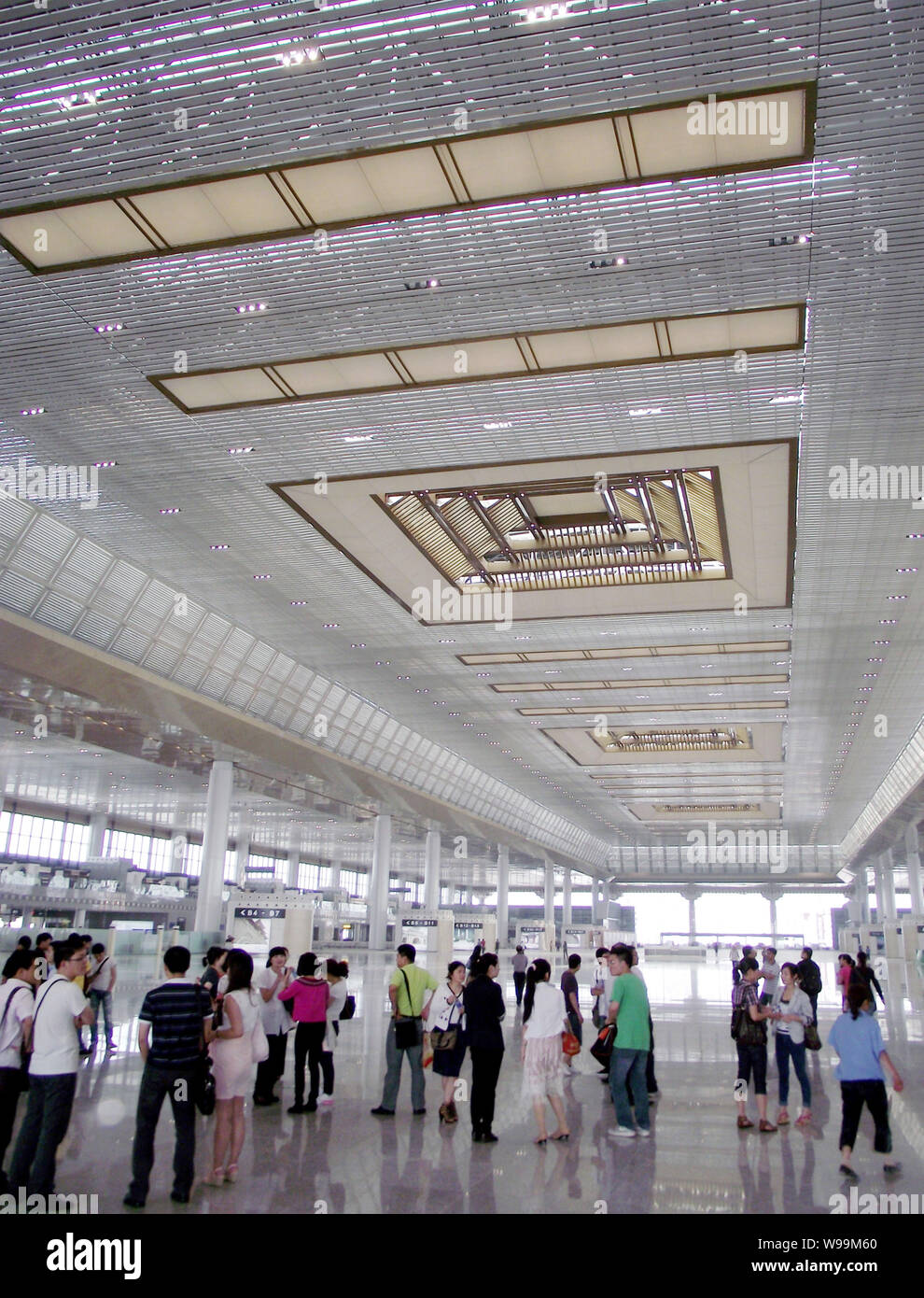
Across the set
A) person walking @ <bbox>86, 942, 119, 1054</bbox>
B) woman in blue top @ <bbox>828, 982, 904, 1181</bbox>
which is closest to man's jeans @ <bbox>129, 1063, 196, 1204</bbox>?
woman in blue top @ <bbox>828, 982, 904, 1181</bbox>

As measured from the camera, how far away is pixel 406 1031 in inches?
393

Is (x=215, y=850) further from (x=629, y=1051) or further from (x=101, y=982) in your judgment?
(x=629, y=1051)

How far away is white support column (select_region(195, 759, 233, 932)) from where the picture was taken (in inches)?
1182

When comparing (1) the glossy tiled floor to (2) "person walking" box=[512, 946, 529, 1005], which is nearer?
(1) the glossy tiled floor

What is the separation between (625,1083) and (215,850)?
23.1 m

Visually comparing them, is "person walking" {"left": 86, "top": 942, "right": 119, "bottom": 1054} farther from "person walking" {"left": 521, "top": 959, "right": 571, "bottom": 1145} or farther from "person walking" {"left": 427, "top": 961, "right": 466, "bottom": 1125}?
"person walking" {"left": 521, "top": 959, "right": 571, "bottom": 1145}

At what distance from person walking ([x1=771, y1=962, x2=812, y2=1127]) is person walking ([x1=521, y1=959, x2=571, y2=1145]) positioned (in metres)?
2.35

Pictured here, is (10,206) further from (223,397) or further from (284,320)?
(223,397)

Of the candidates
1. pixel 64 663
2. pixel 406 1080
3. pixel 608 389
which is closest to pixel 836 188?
pixel 608 389

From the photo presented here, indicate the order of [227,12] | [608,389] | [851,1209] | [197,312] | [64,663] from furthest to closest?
[64,663]
[608,389]
[197,312]
[227,12]
[851,1209]
